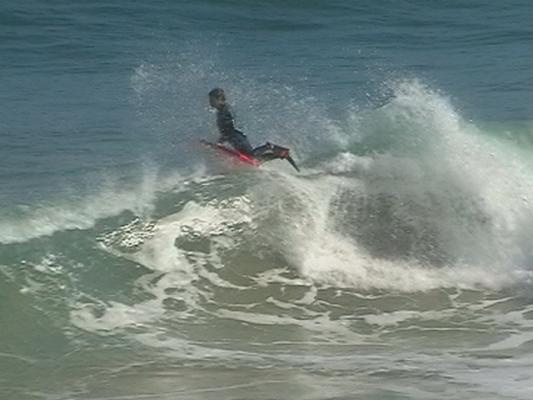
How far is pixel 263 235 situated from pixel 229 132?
3.48ft

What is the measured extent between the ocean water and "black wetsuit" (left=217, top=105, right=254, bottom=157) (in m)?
0.41

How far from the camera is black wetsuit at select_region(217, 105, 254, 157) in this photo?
13.3m

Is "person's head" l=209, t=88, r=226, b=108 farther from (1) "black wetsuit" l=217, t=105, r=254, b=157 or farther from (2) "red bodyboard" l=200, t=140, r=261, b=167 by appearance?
(2) "red bodyboard" l=200, t=140, r=261, b=167

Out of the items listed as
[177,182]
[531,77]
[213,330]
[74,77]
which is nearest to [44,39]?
[74,77]

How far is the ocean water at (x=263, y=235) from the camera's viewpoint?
31.5 feet

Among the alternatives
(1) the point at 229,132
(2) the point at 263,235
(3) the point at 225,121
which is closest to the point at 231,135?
(1) the point at 229,132

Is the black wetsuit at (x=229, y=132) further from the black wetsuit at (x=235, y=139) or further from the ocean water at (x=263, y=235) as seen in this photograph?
the ocean water at (x=263, y=235)

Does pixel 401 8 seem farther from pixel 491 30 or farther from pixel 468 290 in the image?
pixel 468 290

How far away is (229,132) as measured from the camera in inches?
523

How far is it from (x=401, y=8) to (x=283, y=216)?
15.4 m

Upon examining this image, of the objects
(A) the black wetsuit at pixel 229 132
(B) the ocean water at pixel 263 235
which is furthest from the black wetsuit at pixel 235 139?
(B) the ocean water at pixel 263 235

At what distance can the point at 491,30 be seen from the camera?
26516 mm

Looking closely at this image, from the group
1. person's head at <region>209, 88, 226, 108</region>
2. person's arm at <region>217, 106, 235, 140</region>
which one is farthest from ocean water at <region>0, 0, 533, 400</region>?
person's head at <region>209, 88, 226, 108</region>

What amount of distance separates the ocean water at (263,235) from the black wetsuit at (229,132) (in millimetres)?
408
